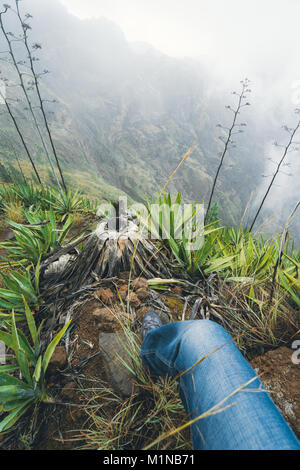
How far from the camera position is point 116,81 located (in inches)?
5615

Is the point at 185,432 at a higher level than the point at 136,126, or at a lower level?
lower

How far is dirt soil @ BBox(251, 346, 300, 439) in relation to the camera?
1.07 meters

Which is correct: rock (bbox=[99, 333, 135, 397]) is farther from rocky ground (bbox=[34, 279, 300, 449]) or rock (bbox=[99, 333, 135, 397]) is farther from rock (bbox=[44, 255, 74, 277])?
rock (bbox=[44, 255, 74, 277])

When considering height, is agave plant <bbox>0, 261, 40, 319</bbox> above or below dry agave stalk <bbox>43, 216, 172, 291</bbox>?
below

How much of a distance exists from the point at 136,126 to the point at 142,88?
4810 centimetres

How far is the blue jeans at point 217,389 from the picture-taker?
2.43ft

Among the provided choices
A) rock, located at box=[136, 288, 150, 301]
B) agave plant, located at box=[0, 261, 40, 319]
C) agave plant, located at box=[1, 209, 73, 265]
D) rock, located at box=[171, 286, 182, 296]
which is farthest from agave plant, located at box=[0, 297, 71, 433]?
agave plant, located at box=[1, 209, 73, 265]

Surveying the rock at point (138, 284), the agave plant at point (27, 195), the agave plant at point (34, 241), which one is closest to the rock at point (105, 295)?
the rock at point (138, 284)

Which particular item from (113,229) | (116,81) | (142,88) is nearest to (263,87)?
(142,88)

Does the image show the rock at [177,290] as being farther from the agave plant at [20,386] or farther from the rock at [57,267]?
the rock at [57,267]

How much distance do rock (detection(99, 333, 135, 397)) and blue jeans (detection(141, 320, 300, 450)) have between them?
0.17 m
